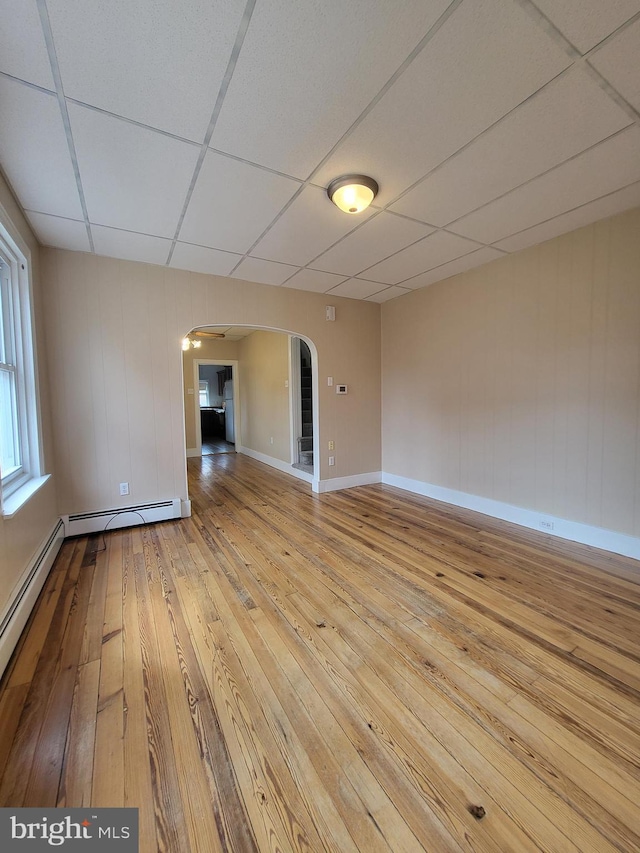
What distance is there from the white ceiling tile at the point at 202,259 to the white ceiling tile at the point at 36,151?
0.82 metres

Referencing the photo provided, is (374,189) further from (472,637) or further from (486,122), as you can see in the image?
(472,637)

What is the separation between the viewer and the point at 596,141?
1.79 metres

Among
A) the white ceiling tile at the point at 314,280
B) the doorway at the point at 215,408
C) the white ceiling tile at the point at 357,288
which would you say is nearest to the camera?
the white ceiling tile at the point at 314,280

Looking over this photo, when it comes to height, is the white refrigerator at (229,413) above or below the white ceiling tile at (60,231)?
A: below

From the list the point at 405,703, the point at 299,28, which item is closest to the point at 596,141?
the point at 299,28

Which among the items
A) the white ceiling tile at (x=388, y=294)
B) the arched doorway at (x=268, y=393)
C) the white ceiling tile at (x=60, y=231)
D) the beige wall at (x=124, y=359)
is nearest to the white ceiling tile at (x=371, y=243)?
the white ceiling tile at (x=388, y=294)

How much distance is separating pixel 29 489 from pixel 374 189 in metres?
3.05

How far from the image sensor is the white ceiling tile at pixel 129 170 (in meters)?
1.68

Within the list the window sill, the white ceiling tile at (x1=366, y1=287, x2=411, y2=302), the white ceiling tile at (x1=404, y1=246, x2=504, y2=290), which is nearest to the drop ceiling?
the white ceiling tile at (x1=404, y1=246, x2=504, y2=290)

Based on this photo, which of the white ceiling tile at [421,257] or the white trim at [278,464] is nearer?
the white ceiling tile at [421,257]

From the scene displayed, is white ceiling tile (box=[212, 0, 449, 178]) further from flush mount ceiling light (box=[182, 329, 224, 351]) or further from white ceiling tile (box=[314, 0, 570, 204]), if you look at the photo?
flush mount ceiling light (box=[182, 329, 224, 351])

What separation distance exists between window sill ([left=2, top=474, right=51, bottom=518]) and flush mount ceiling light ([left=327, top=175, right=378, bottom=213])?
2628 millimetres

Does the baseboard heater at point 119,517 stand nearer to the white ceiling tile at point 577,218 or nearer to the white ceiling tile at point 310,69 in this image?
the white ceiling tile at point 310,69

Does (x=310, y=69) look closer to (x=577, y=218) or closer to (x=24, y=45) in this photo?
(x=24, y=45)
